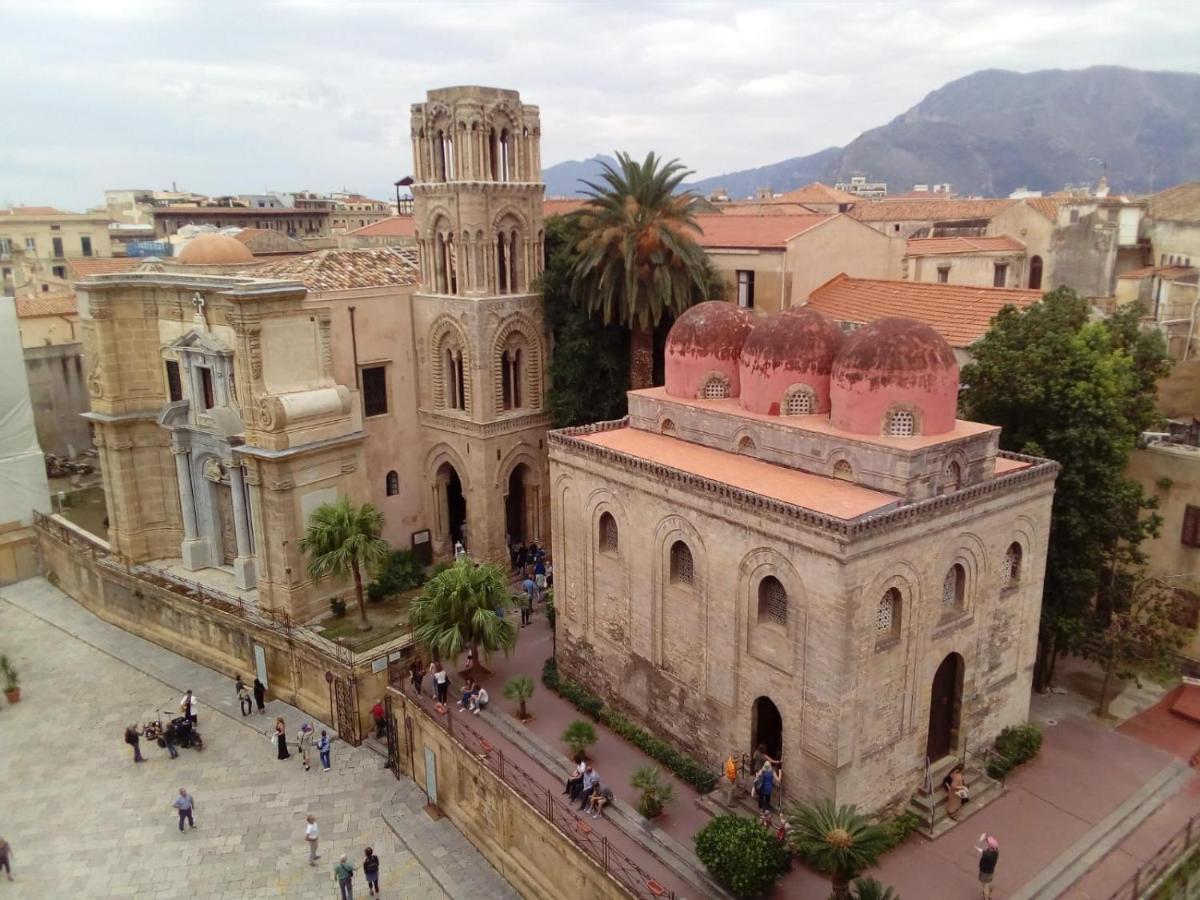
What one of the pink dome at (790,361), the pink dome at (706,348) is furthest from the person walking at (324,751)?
the pink dome at (790,361)

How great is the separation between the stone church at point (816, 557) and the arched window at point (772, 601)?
0.14 feet

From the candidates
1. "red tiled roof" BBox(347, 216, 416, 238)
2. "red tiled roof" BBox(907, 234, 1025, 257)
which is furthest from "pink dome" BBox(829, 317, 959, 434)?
"red tiled roof" BBox(347, 216, 416, 238)

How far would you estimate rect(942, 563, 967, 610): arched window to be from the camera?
1839 cm

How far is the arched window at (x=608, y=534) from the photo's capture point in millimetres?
21469

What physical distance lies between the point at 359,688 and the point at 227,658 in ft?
22.4

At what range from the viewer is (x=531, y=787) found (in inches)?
749

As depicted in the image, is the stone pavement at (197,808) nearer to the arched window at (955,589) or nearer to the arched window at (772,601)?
the arched window at (772,601)

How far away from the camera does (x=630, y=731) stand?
20828mm

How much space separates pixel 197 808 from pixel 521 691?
826 centimetres

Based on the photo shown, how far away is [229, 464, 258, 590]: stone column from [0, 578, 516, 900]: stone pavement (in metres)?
3.06

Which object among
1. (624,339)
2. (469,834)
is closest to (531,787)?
(469,834)

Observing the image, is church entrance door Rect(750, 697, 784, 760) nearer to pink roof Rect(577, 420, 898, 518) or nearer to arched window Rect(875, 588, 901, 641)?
arched window Rect(875, 588, 901, 641)

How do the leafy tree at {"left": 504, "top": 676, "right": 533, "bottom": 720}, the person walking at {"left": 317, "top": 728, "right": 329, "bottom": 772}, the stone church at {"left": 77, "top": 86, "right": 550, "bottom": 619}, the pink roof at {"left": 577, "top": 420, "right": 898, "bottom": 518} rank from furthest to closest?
the stone church at {"left": 77, "top": 86, "right": 550, "bottom": 619}, the person walking at {"left": 317, "top": 728, "right": 329, "bottom": 772}, the leafy tree at {"left": 504, "top": 676, "right": 533, "bottom": 720}, the pink roof at {"left": 577, "top": 420, "right": 898, "bottom": 518}

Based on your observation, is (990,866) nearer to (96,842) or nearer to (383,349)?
(96,842)
